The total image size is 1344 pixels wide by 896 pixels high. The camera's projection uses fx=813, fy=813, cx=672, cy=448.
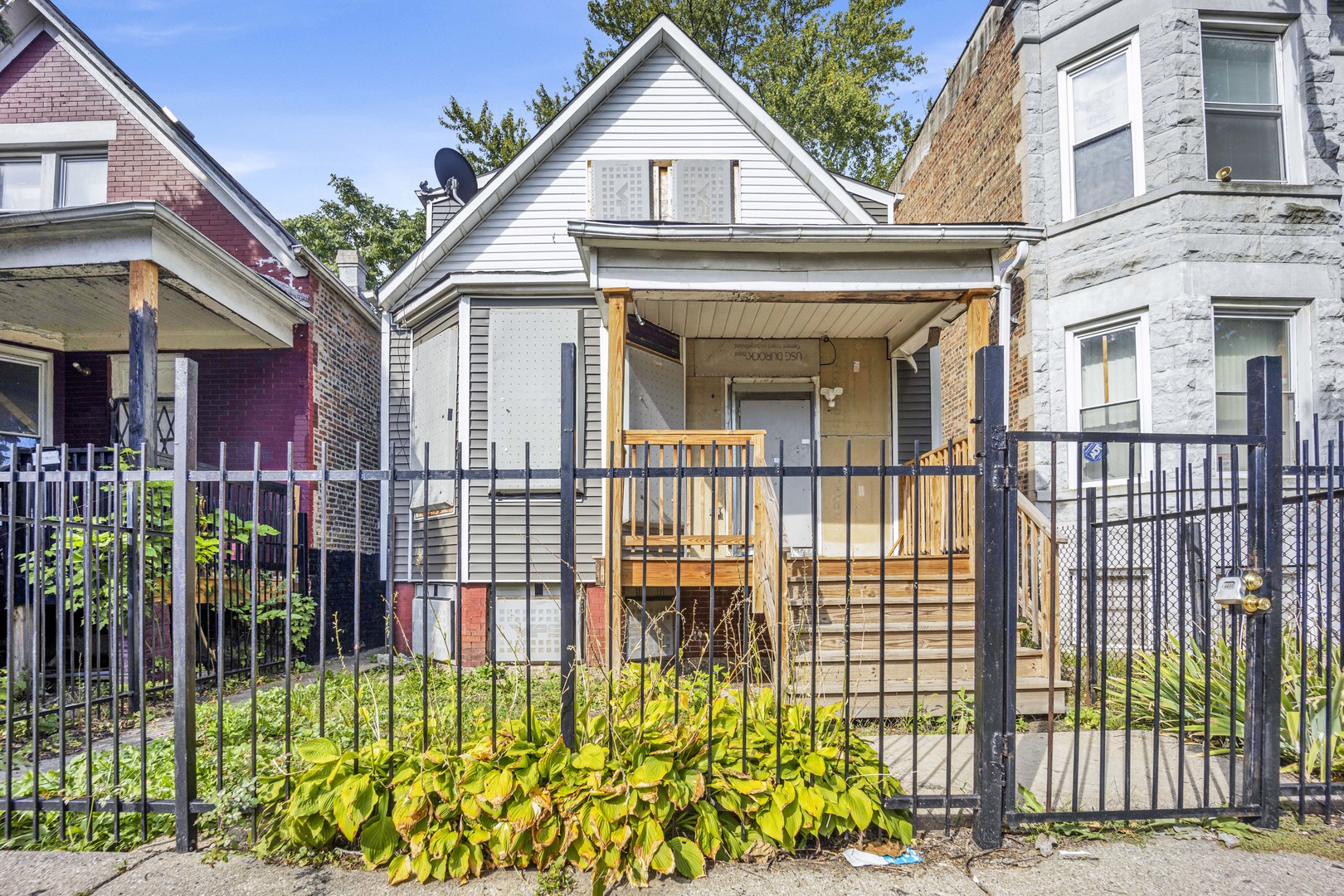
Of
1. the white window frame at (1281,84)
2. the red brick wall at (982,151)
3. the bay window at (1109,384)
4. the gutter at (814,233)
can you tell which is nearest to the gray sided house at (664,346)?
the gutter at (814,233)

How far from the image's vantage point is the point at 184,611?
12.1 ft

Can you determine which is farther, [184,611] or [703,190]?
[703,190]

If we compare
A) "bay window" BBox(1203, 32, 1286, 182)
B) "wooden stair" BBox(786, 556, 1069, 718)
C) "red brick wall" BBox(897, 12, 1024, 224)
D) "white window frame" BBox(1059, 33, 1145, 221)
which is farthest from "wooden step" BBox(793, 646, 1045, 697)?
"bay window" BBox(1203, 32, 1286, 182)

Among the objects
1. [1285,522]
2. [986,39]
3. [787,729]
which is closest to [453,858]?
[787,729]

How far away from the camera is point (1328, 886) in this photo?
319 centimetres

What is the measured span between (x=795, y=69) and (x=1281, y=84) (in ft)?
49.8

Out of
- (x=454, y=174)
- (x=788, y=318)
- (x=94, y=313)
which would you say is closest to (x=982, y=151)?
(x=788, y=318)

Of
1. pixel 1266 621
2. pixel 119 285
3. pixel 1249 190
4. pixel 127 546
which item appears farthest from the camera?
pixel 119 285

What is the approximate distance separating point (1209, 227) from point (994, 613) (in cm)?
631

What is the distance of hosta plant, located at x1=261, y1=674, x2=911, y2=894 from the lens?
3260 mm

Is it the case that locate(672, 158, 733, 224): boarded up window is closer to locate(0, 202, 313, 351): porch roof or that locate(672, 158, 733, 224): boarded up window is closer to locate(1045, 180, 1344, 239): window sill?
locate(1045, 180, 1344, 239): window sill

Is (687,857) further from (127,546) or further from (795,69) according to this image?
(795,69)

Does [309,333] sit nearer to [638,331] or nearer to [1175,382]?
[638,331]

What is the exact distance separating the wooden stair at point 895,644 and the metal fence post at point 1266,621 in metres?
1.27
